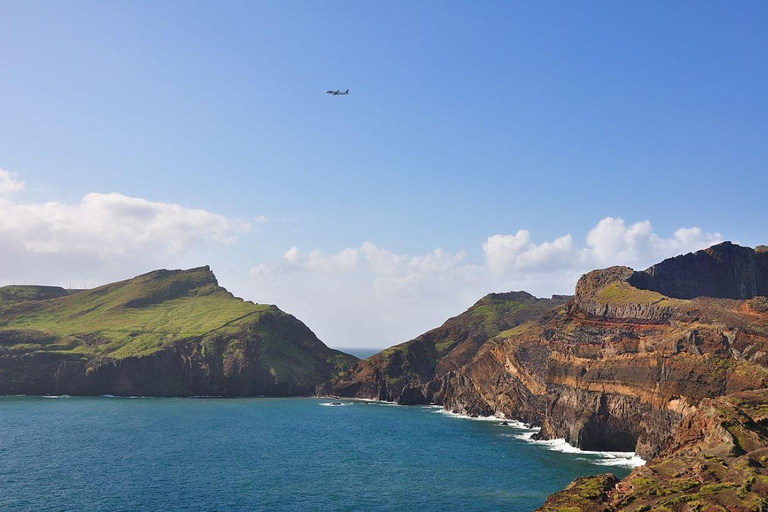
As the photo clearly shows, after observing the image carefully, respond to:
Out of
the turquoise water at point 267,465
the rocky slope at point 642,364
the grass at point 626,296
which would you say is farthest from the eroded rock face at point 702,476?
the grass at point 626,296

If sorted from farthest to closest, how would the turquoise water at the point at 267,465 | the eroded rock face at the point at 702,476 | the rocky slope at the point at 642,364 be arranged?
the rocky slope at the point at 642,364, the turquoise water at the point at 267,465, the eroded rock face at the point at 702,476

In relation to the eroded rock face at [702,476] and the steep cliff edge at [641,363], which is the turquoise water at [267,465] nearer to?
the steep cliff edge at [641,363]

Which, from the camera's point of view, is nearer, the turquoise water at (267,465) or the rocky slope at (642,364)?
the turquoise water at (267,465)

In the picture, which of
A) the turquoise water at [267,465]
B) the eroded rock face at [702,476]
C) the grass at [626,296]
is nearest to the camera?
the eroded rock face at [702,476]

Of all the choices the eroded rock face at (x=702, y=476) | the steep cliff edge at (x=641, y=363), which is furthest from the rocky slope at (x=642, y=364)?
the eroded rock face at (x=702, y=476)

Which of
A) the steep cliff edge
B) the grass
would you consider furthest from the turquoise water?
the grass

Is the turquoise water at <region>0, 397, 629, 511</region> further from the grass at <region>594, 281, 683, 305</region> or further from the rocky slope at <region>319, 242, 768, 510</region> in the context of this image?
the grass at <region>594, 281, 683, 305</region>

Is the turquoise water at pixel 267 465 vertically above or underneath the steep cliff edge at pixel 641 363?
underneath

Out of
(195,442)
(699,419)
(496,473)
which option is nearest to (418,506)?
(496,473)

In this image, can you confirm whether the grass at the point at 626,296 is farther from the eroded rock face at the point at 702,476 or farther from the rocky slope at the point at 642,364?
the eroded rock face at the point at 702,476

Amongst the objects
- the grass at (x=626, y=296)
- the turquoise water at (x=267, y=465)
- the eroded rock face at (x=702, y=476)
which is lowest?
the turquoise water at (x=267, y=465)
